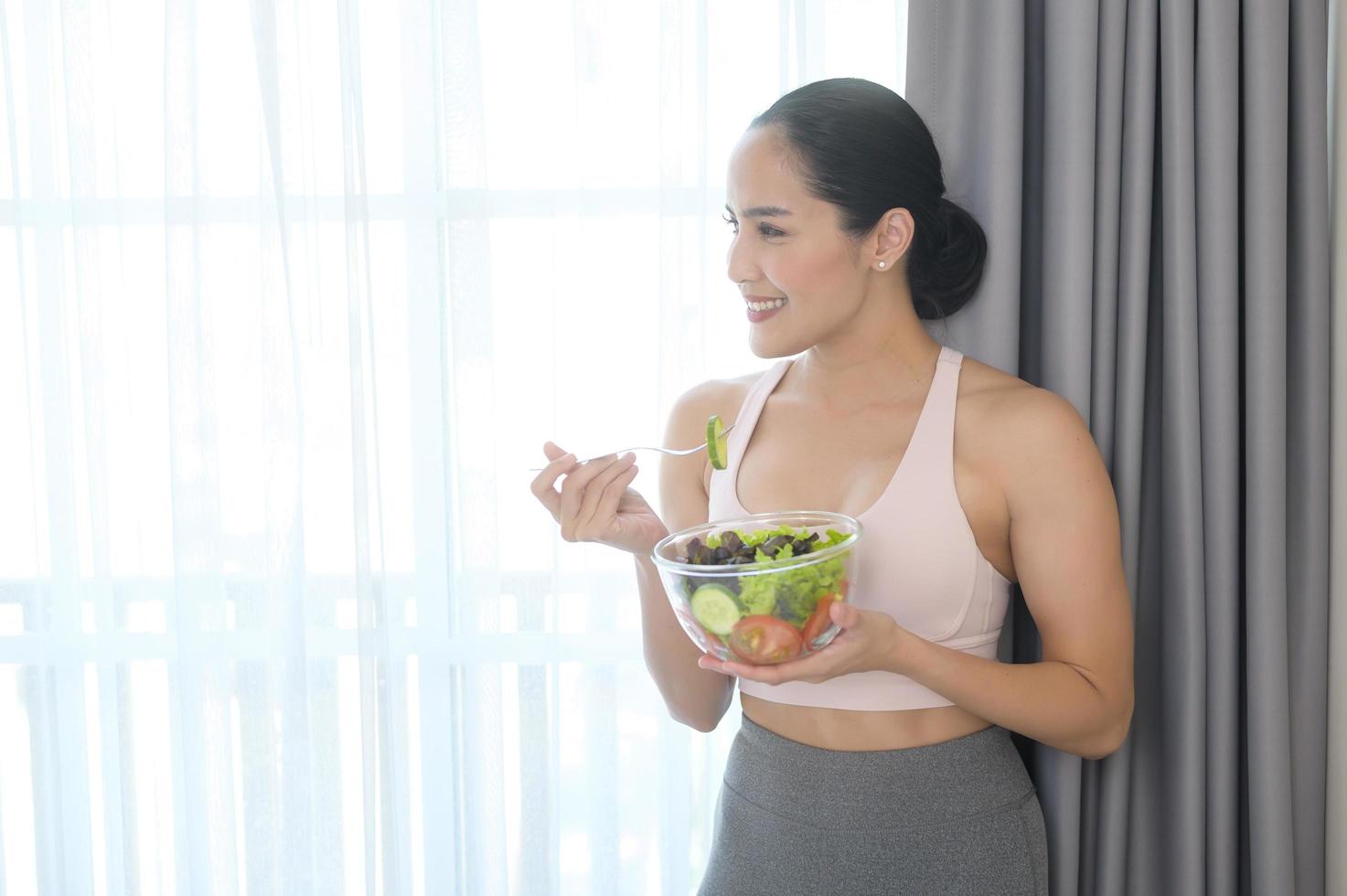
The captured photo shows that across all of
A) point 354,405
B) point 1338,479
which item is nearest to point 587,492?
point 354,405

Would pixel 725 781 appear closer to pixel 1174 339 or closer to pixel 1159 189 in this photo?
pixel 1174 339

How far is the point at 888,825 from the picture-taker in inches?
48.7

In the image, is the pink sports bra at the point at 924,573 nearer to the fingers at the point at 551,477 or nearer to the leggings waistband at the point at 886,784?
the leggings waistband at the point at 886,784

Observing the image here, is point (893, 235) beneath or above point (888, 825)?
above

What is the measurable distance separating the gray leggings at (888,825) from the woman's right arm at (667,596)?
0.19 m

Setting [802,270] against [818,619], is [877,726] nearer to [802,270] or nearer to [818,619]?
[818,619]

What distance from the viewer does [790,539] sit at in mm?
1060

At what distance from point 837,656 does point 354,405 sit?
0.99 metres

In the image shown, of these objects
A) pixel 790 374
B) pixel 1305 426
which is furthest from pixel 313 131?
pixel 1305 426

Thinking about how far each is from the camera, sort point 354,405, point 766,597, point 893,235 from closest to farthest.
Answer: point 766,597
point 893,235
point 354,405

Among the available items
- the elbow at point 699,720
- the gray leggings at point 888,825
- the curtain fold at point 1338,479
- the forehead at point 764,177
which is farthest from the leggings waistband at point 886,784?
the forehead at point 764,177

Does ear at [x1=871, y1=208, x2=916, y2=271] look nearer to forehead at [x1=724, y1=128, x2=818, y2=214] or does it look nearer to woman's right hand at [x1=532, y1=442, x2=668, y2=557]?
forehead at [x1=724, y1=128, x2=818, y2=214]

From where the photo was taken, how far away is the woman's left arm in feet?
3.97

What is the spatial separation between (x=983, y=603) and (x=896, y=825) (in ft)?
0.92
